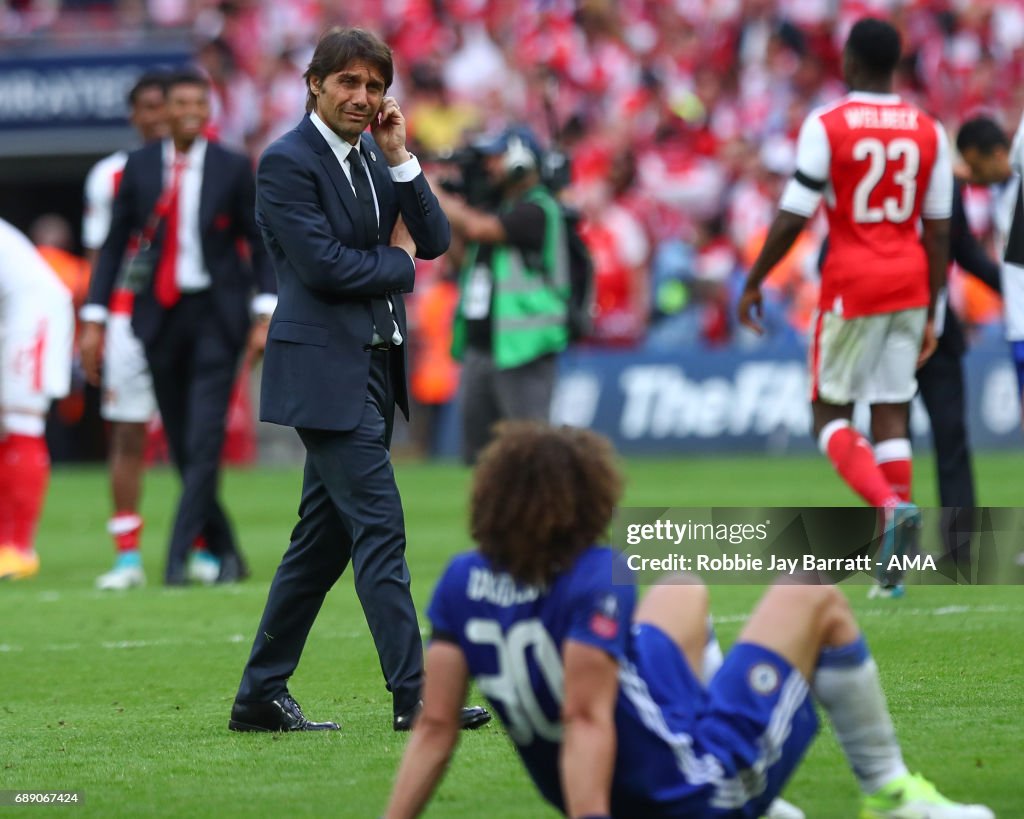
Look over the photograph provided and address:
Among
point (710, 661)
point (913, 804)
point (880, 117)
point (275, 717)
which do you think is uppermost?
point (880, 117)

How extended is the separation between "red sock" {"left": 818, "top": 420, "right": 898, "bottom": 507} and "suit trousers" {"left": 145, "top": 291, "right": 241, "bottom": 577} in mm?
3247

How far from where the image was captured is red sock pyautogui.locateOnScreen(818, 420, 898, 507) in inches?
343

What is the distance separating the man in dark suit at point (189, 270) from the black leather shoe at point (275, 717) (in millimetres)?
4016

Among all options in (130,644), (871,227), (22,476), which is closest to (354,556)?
(130,644)

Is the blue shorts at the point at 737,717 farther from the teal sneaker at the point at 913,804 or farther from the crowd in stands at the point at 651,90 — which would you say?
the crowd in stands at the point at 651,90

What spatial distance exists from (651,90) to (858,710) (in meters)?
18.8

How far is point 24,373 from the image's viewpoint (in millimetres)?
11484

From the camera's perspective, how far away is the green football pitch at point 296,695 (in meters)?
5.43

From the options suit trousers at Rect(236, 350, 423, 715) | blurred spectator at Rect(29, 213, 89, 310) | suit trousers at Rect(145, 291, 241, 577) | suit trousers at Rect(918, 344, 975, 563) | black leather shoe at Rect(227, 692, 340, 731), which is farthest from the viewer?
blurred spectator at Rect(29, 213, 89, 310)

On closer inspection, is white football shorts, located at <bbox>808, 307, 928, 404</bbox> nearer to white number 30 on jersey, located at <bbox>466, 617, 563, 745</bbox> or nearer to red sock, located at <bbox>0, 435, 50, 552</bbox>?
red sock, located at <bbox>0, 435, 50, 552</bbox>

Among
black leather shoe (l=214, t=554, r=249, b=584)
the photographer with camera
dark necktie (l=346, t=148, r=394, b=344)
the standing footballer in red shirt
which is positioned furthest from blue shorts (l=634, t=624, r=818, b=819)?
the photographer with camera

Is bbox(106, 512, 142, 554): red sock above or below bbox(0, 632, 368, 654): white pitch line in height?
above

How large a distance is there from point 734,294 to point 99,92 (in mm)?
7608

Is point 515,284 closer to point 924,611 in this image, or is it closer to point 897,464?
point 897,464
